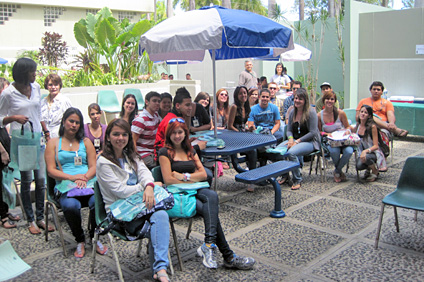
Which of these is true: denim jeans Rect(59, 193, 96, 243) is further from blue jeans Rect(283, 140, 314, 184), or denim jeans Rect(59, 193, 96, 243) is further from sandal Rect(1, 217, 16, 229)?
blue jeans Rect(283, 140, 314, 184)

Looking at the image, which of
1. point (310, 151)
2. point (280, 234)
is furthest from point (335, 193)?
point (280, 234)

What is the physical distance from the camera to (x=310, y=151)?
693cm

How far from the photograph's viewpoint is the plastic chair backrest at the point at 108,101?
11547mm

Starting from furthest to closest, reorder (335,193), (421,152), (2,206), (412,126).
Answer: (412,126) → (421,152) → (335,193) → (2,206)

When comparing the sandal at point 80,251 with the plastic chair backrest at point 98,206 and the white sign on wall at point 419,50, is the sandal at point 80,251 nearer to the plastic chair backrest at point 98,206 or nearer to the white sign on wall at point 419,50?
the plastic chair backrest at point 98,206

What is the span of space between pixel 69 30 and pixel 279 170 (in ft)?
88.2

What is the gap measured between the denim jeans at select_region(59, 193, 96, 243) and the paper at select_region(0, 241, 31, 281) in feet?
3.99

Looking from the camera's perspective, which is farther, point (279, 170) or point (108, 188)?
point (279, 170)

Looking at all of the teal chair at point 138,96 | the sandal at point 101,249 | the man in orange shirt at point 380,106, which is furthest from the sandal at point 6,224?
the teal chair at point 138,96

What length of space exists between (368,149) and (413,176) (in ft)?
7.60

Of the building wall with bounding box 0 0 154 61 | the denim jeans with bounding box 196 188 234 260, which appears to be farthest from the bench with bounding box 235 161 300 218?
the building wall with bounding box 0 0 154 61

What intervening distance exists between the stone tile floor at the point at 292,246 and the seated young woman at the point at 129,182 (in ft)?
1.49

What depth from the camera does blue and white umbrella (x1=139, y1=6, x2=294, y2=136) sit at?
17.1 ft

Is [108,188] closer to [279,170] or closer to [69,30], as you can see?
[279,170]
